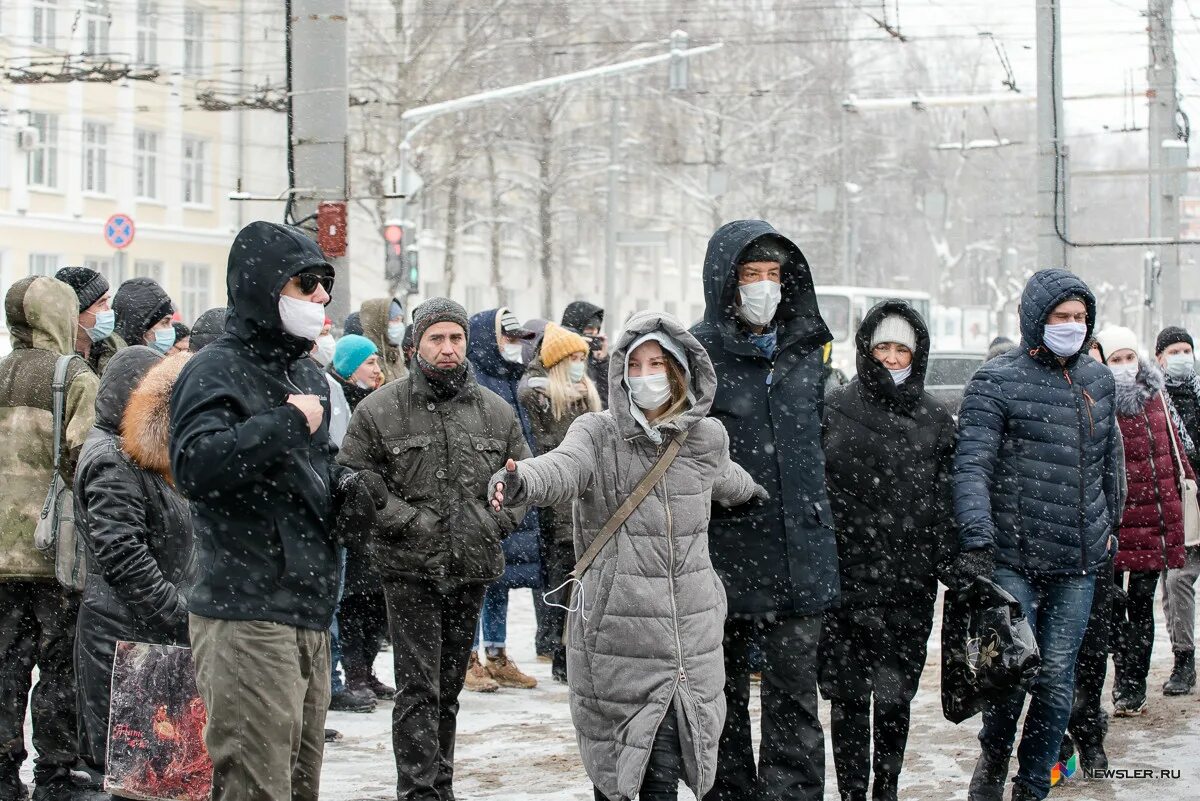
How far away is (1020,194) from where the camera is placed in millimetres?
76312

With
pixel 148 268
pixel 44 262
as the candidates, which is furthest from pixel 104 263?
pixel 44 262

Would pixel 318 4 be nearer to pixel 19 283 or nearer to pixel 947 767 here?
pixel 19 283

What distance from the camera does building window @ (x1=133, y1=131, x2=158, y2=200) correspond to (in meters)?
42.7

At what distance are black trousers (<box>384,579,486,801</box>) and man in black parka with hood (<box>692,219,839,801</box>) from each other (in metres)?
1.12

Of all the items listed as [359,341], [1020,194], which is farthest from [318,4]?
[1020,194]

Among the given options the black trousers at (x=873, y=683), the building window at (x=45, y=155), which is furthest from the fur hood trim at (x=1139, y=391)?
the building window at (x=45, y=155)

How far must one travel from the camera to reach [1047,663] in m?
6.42

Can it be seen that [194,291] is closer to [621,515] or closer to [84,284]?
[84,284]

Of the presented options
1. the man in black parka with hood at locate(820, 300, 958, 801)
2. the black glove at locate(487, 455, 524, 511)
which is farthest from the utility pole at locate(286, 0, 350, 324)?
the black glove at locate(487, 455, 524, 511)

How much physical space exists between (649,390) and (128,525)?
1.78 meters

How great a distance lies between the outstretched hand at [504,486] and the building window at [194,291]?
40.3 m

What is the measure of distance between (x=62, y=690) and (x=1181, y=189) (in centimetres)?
2255

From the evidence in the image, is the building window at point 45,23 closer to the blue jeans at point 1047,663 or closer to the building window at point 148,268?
the building window at point 148,268

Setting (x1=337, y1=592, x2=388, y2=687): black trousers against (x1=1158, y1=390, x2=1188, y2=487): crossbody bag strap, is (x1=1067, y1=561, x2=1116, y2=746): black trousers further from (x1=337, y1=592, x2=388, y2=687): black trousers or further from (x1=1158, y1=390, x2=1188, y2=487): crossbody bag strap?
(x1=337, y1=592, x2=388, y2=687): black trousers
